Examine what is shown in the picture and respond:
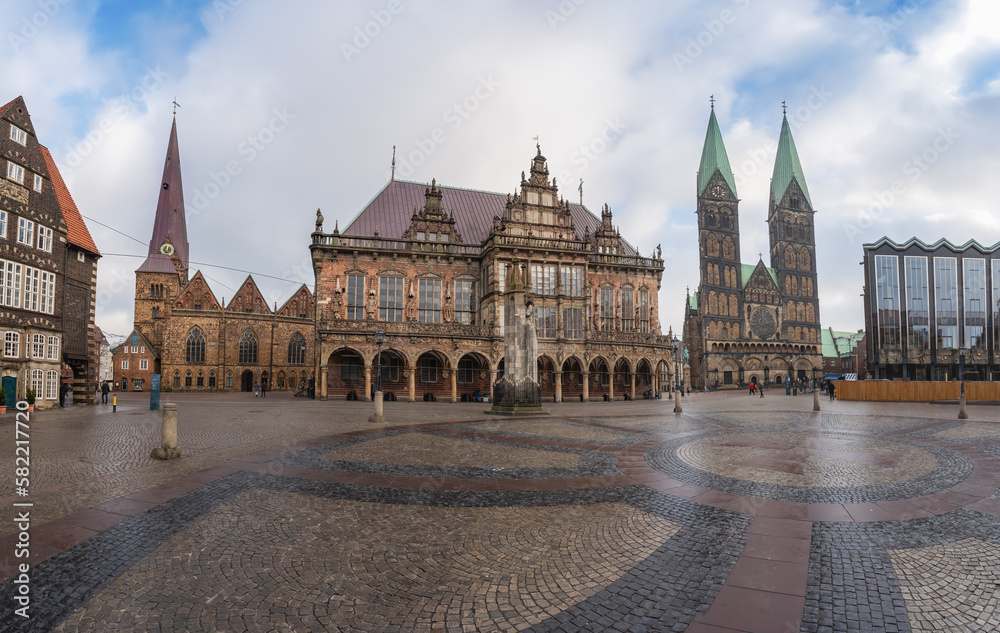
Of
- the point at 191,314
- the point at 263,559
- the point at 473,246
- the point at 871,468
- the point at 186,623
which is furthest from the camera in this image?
the point at 191,314

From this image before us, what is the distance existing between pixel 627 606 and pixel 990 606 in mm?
2883

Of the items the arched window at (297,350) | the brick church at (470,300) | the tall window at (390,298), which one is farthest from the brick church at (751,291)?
the arched window at (297,350)

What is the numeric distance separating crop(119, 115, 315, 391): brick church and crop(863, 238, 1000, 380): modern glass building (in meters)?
69.1

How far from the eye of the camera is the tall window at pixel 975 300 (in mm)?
63656

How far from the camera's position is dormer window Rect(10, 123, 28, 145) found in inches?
955

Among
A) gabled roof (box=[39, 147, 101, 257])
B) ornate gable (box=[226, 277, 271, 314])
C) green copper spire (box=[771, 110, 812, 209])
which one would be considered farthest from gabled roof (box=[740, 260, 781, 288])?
gabled roof (box=[39, 147, 101, 257])

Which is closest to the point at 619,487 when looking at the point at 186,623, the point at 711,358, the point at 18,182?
the point at 186,623

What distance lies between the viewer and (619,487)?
7.94m

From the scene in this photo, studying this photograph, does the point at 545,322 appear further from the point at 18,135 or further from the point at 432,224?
the point at 18,135

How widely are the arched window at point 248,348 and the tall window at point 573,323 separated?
4041cm

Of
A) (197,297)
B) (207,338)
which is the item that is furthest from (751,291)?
(197,297)

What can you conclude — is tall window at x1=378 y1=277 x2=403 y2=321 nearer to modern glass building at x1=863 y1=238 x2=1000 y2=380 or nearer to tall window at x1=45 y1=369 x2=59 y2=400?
tall window at x1=45 y1=369 x2=59 y2=400

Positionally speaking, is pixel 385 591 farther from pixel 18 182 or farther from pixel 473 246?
pixel 473 246

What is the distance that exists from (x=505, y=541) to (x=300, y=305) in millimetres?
65390
